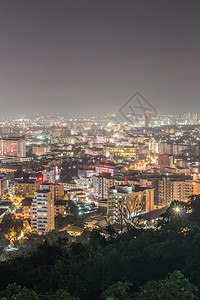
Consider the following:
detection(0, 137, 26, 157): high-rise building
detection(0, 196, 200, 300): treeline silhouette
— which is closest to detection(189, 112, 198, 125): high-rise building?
detection(0, 137, 26, 157): high-rise building

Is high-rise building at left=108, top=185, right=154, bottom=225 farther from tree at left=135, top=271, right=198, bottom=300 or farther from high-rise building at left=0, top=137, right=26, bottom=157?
high-rise building at left=0, top=137, right=26, bottom=157

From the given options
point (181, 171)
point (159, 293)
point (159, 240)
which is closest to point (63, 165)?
point (181, 171)

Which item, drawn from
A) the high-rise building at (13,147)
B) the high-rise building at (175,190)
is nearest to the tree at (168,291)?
the high-rise building at (175,190)

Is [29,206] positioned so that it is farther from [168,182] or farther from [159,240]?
[159,240]

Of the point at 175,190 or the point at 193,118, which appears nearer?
the point at 175,190

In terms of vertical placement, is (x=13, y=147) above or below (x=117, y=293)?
above

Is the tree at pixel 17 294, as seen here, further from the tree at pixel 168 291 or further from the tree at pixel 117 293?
the tree at pixel 168 291

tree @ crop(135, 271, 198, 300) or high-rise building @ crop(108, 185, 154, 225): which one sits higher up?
tree @ crop(135, 271, 198, 300)

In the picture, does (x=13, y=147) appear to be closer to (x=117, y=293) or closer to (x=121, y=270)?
(x=121, y=270)

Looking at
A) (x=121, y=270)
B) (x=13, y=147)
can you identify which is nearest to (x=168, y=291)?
(x=121, y=270)

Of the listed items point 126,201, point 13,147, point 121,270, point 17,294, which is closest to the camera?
point 17,294

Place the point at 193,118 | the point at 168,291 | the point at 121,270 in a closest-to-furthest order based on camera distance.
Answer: the point at 168,291 < the point at 121,270 < the point at 193,118

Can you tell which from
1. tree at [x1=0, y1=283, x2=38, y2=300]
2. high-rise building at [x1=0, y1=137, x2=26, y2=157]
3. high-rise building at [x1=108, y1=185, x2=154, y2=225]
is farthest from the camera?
high-rise building at [x1=0, y1=137, x2=26, y2=157]
